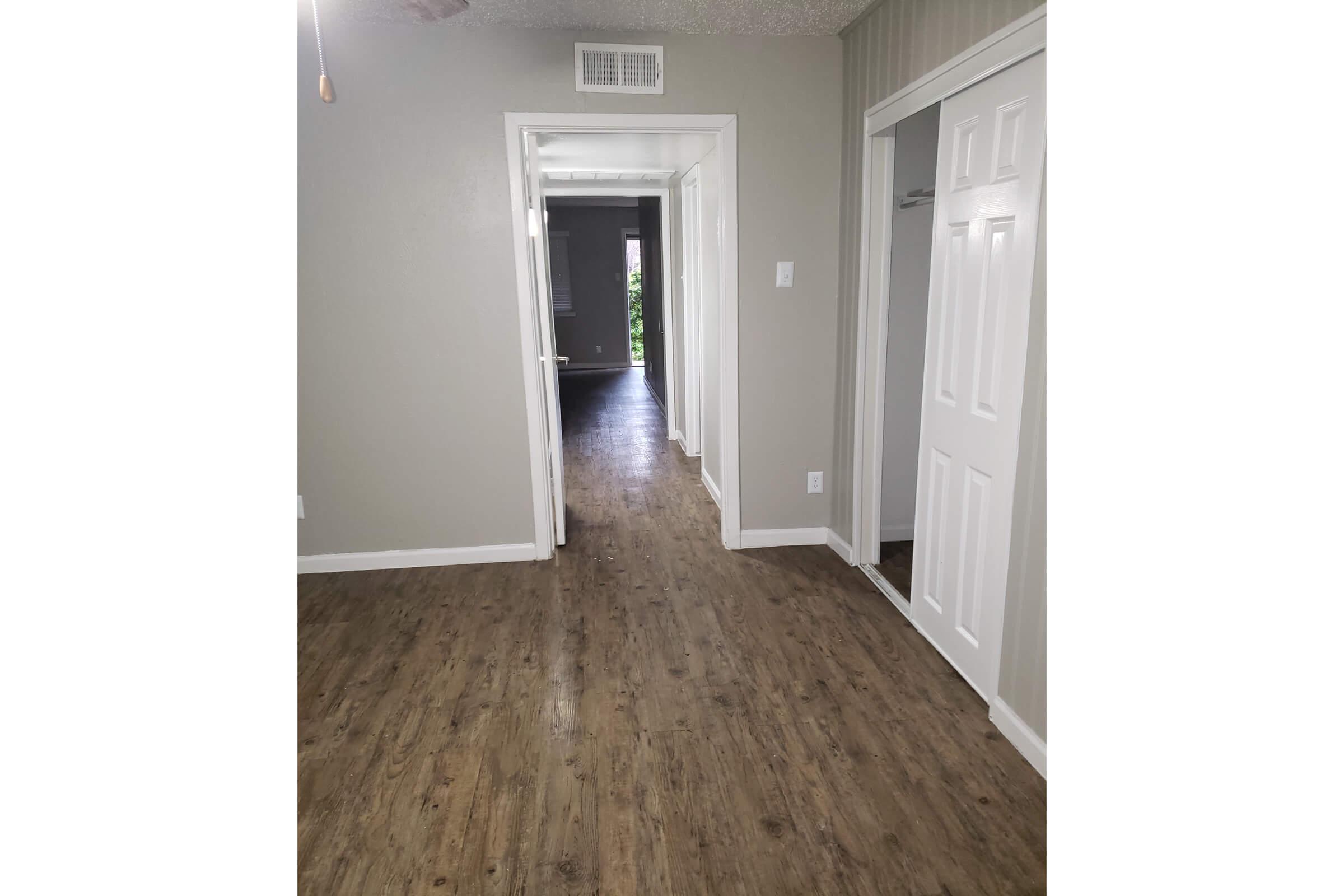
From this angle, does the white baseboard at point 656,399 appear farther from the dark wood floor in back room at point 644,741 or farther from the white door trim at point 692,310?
the dark wood floor in back room at point 644,741

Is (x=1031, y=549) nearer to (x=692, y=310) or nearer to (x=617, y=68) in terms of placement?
(x=617, y=68)

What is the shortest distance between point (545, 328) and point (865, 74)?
173cm

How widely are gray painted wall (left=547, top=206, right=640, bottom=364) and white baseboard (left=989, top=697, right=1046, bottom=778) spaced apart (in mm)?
9464

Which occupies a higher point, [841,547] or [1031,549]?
[1031,549]

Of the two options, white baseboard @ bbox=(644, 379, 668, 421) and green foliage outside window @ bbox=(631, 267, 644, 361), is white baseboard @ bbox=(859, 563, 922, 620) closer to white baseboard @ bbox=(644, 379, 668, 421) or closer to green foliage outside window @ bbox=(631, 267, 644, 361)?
white baseboard @ bbox=(644, 379, 668, 421)

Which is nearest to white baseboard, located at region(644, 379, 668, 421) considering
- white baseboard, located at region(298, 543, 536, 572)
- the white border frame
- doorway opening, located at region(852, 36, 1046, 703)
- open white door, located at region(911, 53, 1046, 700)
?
the white border frame

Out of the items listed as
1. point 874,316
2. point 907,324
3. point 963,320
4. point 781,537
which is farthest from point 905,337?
point 963,320

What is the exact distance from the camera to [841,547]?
3730 millimetres

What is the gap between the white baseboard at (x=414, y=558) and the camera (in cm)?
368

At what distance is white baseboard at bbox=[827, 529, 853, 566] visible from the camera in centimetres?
362

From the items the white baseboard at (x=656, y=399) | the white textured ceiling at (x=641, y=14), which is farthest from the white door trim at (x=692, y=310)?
the white textured ceiling at (x=641, y=14)

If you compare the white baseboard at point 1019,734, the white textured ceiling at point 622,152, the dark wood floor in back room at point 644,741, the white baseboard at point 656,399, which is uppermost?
the white textured ceiling at point 622,152

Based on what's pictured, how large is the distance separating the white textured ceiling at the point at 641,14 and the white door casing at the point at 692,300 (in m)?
1.53
